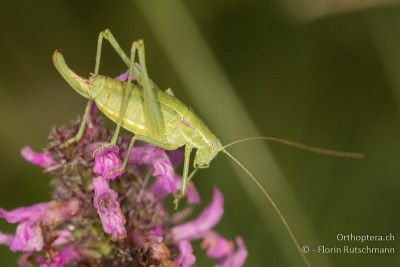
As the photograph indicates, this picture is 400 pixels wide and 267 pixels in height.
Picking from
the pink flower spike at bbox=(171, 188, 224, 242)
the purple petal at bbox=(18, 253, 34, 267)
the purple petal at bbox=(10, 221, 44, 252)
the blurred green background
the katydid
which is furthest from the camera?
the blurred green background

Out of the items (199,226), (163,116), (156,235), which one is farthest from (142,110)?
(199,226)

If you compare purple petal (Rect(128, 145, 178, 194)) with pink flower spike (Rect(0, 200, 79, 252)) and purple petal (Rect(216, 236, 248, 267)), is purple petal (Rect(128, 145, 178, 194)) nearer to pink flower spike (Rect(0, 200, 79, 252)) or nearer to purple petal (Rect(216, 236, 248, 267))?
pink flower spike (Rect(0, 200, 79, 252))

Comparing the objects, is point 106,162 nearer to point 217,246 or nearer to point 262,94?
point 217,246

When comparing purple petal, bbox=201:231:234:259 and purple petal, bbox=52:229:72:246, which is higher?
purple petal, bbox=201:231:234:259

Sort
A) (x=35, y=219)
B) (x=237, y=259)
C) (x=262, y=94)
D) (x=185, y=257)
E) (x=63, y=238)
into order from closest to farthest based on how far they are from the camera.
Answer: (x=185, y=257), (x=35, y=219), (x=63, y=238), (x=237, y=259), (x=262, y=94)

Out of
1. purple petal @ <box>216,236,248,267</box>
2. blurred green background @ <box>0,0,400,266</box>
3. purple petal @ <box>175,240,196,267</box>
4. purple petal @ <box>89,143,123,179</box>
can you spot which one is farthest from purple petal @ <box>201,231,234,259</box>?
blurred green background @ <box>0,0,400,266</box>

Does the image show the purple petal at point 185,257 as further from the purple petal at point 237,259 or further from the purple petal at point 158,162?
the purple petal at point 237,259
